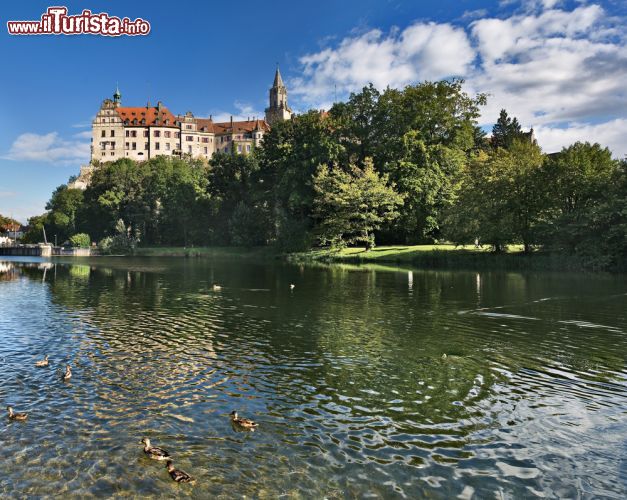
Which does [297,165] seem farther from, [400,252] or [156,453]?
[156,453]

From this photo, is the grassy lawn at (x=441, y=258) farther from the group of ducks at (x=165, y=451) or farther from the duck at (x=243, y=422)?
the group of ducks at (x=165, y=451)

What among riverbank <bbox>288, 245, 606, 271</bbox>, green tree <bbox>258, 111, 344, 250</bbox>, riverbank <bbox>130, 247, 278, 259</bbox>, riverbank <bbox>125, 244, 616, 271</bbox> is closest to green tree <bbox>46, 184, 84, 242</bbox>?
riverbank <bbox>130, 247, 278, 259</bbox>

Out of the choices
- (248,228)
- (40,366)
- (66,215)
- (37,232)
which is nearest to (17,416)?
(40,366)

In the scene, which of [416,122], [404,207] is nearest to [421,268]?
[404,207]

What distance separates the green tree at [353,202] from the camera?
7881cm

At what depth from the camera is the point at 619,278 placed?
4781cm

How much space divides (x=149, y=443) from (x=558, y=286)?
40.1 meters

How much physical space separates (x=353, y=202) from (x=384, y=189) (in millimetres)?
5460

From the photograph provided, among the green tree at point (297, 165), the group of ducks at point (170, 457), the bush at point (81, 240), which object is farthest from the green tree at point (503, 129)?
the group of ducks at point (170, 457)

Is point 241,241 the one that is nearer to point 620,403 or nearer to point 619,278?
point 619,278

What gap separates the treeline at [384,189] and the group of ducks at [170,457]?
2029 inches

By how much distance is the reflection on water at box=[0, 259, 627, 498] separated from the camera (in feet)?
32.5

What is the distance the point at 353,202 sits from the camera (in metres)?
79.7

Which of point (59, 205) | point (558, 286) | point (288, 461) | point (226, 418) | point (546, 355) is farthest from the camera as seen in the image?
point (59, 205)
